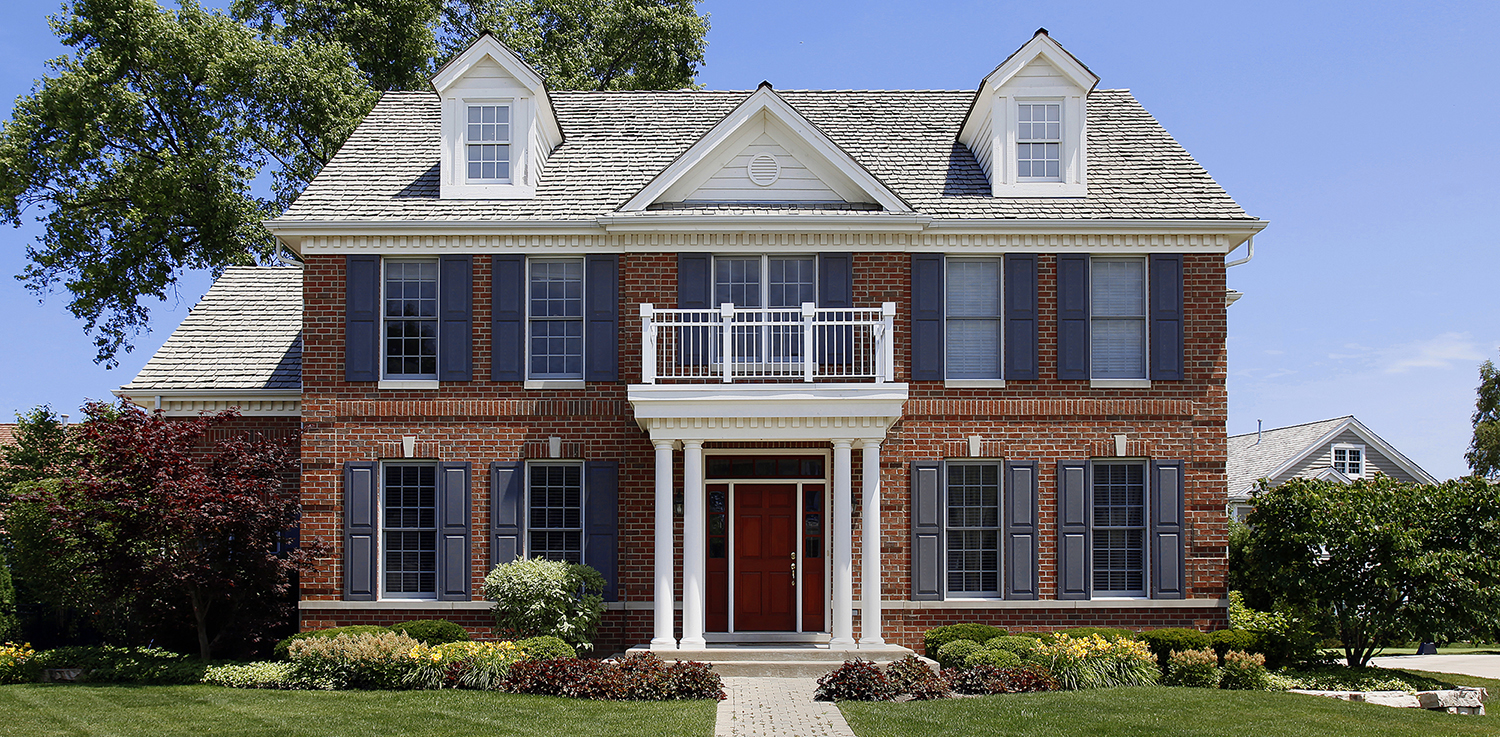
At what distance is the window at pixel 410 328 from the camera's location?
15531 millimetres

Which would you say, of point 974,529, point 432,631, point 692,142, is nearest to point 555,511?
point 432,631

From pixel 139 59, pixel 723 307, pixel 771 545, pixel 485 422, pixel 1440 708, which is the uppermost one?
pixel 139 59

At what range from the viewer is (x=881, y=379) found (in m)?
14.2

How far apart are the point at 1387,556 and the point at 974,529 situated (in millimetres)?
5243

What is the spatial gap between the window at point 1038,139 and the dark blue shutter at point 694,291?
4872 millimetres

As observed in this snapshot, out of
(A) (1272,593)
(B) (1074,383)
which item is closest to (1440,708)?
(A) (1272,593)

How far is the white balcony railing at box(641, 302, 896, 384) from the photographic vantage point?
46.6 ft

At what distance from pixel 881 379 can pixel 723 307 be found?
2.23m

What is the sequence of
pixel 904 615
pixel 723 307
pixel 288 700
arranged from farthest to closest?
pixel 904 615
pixel 723 307
pixel 288 700

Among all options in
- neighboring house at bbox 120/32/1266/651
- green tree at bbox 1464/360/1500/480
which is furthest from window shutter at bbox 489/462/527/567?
green tree at bbox 1464/360/1500/480

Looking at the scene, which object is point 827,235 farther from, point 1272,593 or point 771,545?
point 1272,593

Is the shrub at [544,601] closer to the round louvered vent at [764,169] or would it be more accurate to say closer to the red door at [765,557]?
the red door at [765,557]

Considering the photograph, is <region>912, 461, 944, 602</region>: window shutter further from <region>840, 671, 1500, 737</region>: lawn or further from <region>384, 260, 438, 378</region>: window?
<region>384, 260, 438, 378</region>: window

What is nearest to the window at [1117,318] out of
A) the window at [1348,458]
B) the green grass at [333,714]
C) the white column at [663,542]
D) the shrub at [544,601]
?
the white column at [663,542]
